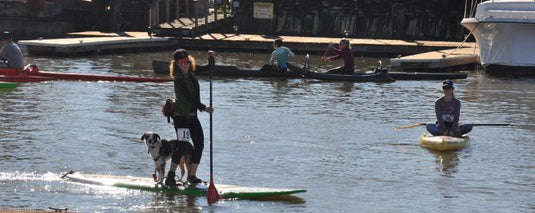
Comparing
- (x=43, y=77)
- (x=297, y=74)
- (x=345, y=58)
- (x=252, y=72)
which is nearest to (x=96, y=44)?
(x=252, y=72)

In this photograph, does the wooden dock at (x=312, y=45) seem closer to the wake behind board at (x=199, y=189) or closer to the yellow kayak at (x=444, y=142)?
the yellow kayak at (x=444, y=142)

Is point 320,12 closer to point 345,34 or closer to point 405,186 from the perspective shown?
point 345,34

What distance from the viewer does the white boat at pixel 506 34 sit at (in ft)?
105

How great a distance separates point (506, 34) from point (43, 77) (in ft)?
45.0

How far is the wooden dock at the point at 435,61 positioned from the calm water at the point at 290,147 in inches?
163

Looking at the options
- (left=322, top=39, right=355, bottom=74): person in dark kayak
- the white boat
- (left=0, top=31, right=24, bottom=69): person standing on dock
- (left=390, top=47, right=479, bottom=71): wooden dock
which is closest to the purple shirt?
(left=322, top=39, right=355, bottom=74): person in dark kayak

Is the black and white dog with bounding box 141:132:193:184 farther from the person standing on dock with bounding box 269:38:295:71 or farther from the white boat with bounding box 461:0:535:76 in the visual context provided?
the white boat with bounding box 461:0:535:76

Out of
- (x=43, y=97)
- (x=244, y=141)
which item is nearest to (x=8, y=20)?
(x=43, y=97)

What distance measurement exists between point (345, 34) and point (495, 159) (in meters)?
25.8

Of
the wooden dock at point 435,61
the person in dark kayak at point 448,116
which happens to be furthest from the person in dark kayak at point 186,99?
the wooden dock at point 435,61

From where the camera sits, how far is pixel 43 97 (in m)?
24.6

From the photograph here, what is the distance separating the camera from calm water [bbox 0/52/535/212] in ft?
44.4

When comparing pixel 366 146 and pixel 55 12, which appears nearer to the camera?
pixel 366 146

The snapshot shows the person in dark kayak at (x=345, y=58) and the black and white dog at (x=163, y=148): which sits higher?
the black and white dog at (x=163, y=148)
